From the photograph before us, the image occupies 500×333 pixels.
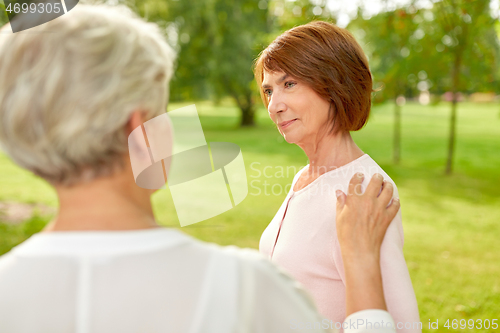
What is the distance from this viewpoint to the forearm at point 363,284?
128 cm

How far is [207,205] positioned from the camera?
8453 mm

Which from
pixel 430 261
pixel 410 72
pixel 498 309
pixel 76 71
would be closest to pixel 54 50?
pixel 76 71

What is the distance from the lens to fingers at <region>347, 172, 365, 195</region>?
5.20 feet

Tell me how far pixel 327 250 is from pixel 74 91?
1163mm

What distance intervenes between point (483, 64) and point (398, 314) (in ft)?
34.5

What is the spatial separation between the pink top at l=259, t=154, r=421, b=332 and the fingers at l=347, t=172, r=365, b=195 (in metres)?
0.02

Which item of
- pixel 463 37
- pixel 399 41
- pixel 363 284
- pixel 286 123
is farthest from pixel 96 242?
pixel 399 41

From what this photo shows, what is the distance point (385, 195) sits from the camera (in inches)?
59.6

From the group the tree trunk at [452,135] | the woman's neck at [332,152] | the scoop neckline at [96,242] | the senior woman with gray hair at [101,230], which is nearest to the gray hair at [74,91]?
the senior woman with gray hair at [101,230]

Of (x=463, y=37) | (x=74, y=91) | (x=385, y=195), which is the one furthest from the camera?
(x=463, y=37)

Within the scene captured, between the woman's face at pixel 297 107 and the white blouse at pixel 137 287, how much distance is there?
3.83ft

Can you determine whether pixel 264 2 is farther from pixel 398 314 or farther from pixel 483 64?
pixel 398 314

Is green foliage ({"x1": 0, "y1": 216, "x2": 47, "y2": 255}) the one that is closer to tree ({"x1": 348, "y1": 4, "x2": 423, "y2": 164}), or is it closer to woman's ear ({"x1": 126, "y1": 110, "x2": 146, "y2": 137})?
woman's ear ({"x1": 126, "y1": 110, "x2": 146, "y2": 137})

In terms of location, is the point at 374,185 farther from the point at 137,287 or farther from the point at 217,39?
the point at 217,39
